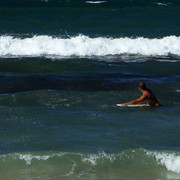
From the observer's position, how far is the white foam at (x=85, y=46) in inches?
1022

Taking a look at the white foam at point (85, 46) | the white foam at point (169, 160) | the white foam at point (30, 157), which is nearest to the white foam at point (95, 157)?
the white foam at point (30, 157)

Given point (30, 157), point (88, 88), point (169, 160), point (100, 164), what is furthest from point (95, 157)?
point (88, 88)

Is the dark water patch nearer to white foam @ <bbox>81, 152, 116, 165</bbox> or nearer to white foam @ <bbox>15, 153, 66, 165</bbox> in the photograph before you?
white foam @ <bbox>15, 153, 66, 165</bbox>

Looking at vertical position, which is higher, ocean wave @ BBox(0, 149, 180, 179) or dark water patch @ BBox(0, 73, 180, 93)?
dark water patch @ BBox(0, 73, 180, 93)

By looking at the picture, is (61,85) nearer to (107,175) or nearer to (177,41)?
(107,175)

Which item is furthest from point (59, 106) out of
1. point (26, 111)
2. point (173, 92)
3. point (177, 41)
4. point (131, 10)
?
point (131, 10)

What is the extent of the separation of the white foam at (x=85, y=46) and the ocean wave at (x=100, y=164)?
42.2ft

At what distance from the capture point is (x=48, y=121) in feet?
50.1

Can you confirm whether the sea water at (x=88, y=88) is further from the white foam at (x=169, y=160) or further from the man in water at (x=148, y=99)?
the man in water at (x=148, y=99)

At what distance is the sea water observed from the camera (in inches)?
507

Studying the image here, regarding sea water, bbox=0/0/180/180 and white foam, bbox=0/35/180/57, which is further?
white foam, bbox=0/35/180/57

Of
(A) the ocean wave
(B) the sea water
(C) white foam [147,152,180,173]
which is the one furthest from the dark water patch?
(C) white foam [147,152,180,173]

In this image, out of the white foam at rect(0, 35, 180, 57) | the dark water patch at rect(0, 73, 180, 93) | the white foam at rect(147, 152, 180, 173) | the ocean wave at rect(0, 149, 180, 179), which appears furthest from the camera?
the white foam at rect(0, 35, 180, 57)

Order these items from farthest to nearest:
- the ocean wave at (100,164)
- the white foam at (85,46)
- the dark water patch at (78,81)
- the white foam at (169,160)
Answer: the white foam at (85,46)
the dark water patch at (78,81)
the white foam at (169,160)
the ocean wave at (100,164)
